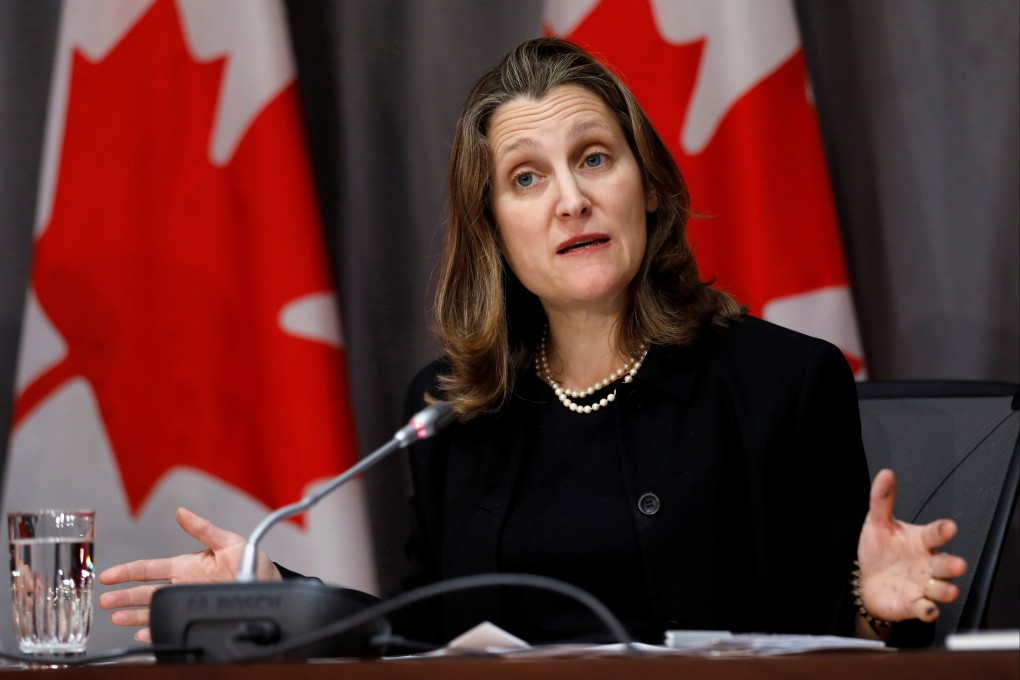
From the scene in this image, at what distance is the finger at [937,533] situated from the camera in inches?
41.3

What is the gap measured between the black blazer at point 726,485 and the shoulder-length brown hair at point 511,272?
6cm

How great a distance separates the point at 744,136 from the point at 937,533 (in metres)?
1.32

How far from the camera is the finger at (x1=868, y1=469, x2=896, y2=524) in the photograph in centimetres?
113

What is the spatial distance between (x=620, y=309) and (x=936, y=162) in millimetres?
898

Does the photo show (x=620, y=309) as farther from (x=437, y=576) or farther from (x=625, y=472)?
(x=437, y=576)

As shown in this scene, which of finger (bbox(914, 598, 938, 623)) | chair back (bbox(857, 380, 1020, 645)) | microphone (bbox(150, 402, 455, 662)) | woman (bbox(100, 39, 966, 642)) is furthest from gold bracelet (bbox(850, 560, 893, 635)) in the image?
microphone (bbox(150, 402, 455, 662))

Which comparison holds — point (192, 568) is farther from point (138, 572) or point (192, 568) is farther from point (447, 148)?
point (447, 148)

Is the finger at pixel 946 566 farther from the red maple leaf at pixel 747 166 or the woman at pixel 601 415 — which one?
the red maple leaf at pixel 747 166

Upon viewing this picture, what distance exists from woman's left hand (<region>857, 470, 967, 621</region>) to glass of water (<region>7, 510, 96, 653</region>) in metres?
0.82

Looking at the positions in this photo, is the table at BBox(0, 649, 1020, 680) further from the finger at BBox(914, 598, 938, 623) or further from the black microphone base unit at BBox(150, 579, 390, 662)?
the finger at BBox(914, 598, 938, 623)

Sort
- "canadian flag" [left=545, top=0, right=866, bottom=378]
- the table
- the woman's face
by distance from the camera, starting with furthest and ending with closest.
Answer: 1. "canadian flag" [left=545, top=0, right=866, bottom=378]
2. the woman's face
3. the table

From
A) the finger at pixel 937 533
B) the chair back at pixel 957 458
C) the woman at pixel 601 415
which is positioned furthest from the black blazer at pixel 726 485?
the finger at pixel 937 533

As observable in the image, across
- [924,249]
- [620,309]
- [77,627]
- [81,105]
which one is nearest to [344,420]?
[620,309]

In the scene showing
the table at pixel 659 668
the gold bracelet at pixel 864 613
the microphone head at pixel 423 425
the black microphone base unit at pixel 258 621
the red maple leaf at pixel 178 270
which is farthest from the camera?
the red maple leaf at pixel 178 270
